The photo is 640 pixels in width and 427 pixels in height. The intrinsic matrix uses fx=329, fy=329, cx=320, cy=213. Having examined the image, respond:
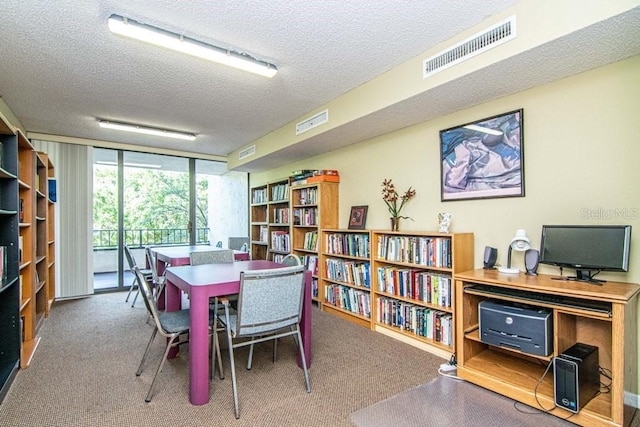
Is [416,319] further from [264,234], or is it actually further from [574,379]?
[264,234]

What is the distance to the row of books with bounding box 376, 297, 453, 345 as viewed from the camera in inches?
110

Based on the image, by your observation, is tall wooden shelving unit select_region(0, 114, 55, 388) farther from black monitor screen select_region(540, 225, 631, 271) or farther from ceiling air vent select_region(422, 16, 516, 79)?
black monitor screen select_region(540, 225, 631, 271)

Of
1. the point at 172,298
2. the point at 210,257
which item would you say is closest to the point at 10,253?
the point at 172,298

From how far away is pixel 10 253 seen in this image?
2469 mm

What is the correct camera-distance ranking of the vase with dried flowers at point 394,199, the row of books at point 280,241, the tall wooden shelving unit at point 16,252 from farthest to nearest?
the row of books at point 280,241 → the vase with dried flowers at point 394,199 → the tall wooden shelving unit at point 16,252

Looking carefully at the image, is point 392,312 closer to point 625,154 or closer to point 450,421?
point 450,421

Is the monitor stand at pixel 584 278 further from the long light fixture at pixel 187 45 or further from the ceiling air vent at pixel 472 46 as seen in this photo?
the long light fixture at pixel 187 45

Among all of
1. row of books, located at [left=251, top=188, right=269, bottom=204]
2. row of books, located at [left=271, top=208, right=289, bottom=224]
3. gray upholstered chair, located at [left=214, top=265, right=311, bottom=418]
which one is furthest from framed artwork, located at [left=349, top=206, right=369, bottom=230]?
row of books, located at [left=251, top=188, right=269, bottom=204]

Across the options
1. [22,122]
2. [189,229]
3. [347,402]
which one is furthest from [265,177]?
[347,402]

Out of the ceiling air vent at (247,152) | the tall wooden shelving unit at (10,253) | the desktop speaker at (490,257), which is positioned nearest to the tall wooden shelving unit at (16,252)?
the tall wooden shelving unit at (10,253)

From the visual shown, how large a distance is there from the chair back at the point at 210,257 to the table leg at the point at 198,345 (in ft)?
4.28

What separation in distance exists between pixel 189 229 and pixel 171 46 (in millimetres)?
4266

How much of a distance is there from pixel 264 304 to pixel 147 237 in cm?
461

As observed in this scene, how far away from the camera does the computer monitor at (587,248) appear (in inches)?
76.9
